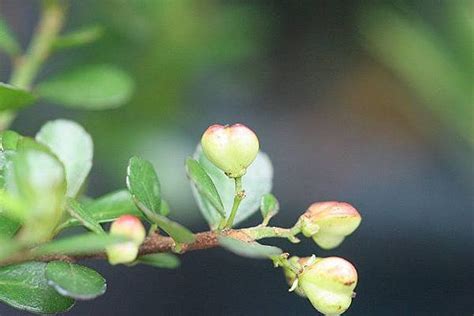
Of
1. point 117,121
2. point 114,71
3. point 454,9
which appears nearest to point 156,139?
point 117,121

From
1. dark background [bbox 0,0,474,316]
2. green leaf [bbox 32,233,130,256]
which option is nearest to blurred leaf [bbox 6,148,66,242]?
green leaf [bbox 32,233,130,256]

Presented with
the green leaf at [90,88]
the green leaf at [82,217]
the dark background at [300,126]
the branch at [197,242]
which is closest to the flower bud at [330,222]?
the branch at [197,242]

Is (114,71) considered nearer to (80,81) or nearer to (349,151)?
(80,81)

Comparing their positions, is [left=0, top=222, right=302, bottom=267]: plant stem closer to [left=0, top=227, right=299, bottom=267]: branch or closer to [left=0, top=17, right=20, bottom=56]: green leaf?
[left=0, top=227, right=299, bottom=267]: branch

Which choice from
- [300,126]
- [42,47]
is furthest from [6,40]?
[300,126]

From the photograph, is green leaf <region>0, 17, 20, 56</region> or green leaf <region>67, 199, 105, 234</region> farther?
green leaf <region>0, 17, 20, 56</region>

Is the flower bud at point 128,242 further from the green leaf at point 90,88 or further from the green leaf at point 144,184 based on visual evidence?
the green leaf at point 90,88
